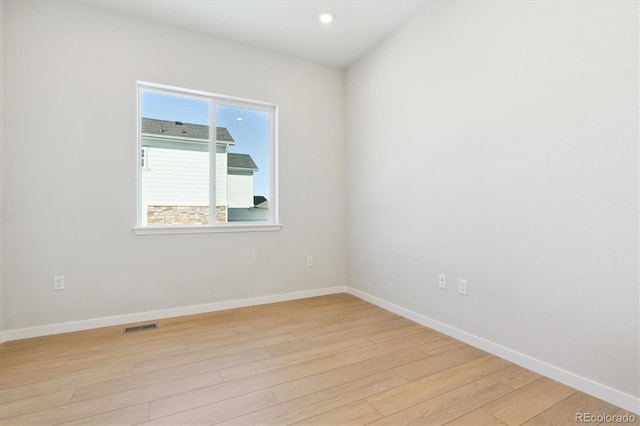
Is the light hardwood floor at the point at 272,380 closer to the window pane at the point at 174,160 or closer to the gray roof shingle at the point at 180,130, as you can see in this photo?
the window pane at the point at 174,160

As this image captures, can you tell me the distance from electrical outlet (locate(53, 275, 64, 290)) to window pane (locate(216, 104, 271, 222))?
56.1 inches

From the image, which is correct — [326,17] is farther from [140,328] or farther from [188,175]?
[140,328]

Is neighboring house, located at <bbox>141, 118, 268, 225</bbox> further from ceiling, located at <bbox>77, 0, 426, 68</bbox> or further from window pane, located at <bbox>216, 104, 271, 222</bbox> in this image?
ceiling, located at <bbox>77, 0, 426, 68</bbox>

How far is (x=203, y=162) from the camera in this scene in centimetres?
315

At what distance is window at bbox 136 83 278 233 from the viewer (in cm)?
292

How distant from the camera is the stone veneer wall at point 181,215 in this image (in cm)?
293

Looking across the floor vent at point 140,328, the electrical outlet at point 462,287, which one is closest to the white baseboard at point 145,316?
the floor vent at point 140,328

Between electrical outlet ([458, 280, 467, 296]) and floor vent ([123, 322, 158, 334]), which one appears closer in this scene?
electrical outlet ([458, 280, 467, 296])

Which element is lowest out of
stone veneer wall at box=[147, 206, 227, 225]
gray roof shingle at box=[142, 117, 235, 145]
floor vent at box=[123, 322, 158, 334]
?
floor vent at box=[123, 322, 158, 334]

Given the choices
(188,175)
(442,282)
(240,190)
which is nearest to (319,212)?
(240,190)

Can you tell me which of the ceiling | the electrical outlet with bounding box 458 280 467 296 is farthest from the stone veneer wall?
the electrical outlet with bounding box 458 280 467 296

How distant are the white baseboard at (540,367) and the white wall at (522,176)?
1.2 inches

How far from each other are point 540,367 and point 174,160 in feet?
11.0

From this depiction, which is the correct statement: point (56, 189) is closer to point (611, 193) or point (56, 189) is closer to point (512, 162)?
point (512, 162)
